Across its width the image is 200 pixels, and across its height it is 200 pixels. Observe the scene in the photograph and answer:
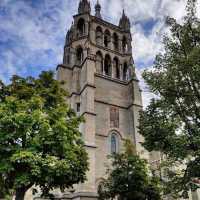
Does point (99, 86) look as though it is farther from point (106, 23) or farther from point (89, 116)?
point (106, 23)

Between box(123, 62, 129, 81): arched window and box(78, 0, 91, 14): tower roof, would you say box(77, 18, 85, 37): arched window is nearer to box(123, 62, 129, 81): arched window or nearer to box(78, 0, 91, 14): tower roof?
box(78, 0, 91, 14): tower roof

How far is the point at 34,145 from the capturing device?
39.4 ft

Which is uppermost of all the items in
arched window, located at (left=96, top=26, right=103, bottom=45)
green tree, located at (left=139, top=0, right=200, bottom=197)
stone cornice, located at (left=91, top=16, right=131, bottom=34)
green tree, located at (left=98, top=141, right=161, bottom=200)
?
stone cornice, located at (left=91, top=16, right=131, bottom=34)

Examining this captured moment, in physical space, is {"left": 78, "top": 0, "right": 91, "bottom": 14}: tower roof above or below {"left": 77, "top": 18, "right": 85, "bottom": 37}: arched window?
above

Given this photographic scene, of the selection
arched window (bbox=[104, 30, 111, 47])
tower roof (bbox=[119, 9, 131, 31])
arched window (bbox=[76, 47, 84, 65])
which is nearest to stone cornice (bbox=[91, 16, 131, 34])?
arched window (bbox=[104, 30, 111, 47])

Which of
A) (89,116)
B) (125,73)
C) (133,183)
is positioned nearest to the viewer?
(133,183)

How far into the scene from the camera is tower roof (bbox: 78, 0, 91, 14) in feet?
125

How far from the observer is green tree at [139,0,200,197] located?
11633 mm

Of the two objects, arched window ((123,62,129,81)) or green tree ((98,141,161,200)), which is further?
arched window ((123,62,129,81))

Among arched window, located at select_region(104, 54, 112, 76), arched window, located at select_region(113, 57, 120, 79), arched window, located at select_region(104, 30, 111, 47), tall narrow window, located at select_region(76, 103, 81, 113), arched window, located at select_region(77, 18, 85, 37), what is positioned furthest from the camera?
arched window, located at select_region(104, 30, 111, 47)

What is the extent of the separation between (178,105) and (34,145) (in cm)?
741

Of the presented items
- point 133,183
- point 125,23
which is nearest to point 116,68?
point 125,23

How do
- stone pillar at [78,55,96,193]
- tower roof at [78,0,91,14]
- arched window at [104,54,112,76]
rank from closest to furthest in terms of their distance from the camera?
stone pillar at [78,55,96,193] → arched window at [104,54,112,76] → tower roof at [78,0,91,14]

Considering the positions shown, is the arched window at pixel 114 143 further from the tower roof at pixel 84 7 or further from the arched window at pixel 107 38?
the tower roof at pixel 84 7
